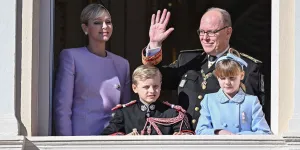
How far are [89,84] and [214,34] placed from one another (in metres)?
1.08

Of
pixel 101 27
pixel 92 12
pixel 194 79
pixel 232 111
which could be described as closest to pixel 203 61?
pixel 194 79

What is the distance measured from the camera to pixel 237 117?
33.6 feet

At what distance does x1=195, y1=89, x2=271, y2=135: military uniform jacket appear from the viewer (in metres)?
10.2

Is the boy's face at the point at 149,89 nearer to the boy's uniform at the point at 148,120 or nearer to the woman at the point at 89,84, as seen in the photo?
the boy's uniform at the point at 148,120

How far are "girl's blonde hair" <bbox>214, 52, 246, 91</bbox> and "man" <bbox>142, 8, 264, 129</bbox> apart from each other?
0.10m

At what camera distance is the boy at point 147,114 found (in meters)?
10.2

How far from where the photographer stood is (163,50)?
10805 millimetres

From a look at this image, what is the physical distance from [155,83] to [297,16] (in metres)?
1.22

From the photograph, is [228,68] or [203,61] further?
[203,61]

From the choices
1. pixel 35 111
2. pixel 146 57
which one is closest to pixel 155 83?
pixel 146 57
